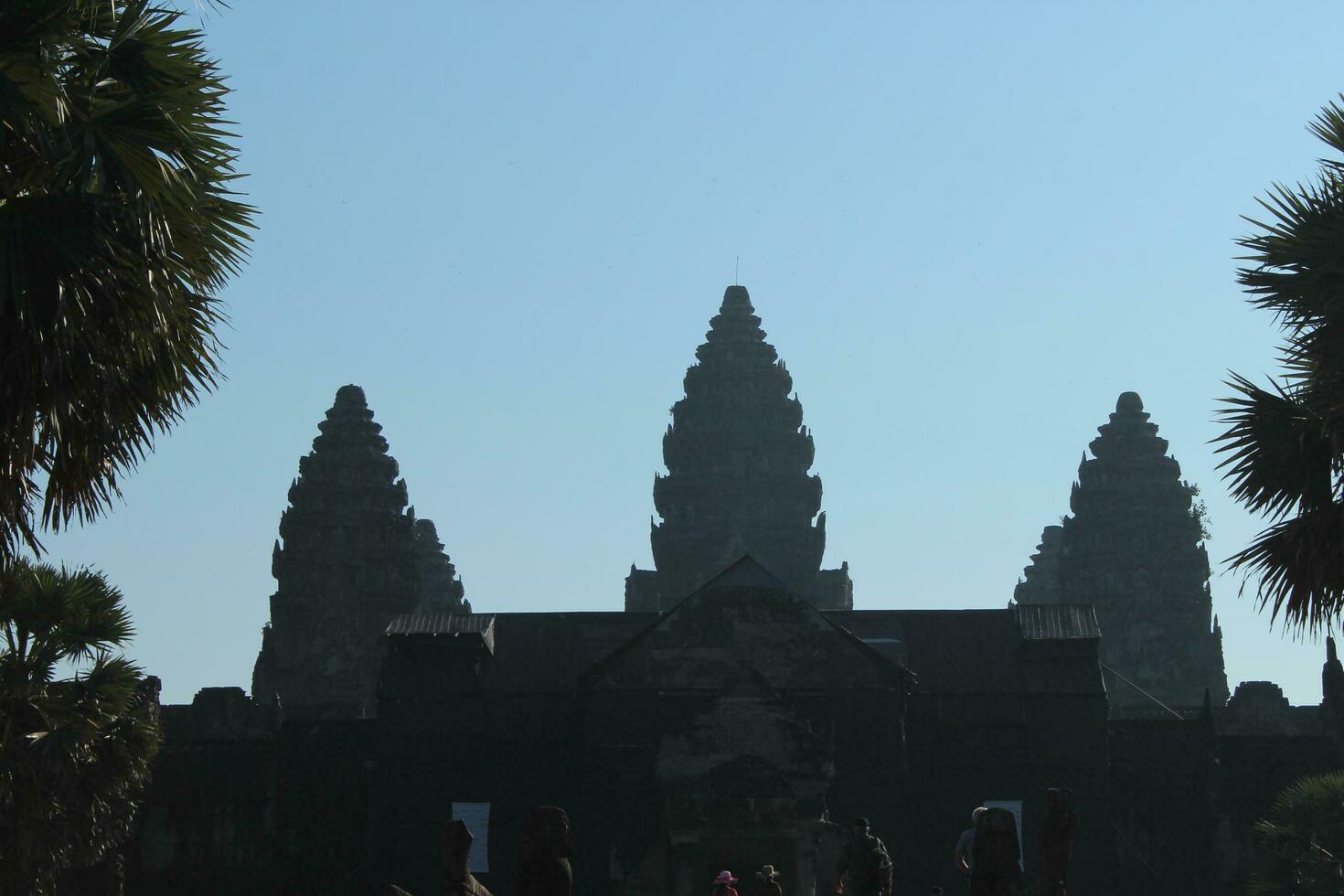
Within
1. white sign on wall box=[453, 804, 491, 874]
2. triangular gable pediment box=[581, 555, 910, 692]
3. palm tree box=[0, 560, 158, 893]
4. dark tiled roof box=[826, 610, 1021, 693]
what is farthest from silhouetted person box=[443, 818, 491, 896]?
dark tiled roof box=[826, 610, 1021, 693]

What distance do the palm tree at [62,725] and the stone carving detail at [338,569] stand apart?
140ft

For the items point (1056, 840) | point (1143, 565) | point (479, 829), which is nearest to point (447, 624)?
point (479, 829)

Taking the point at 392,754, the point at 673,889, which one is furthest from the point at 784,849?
the point at 392,754

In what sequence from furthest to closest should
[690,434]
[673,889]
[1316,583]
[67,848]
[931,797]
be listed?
[690,434] → [931,797] → [673,889] → [67,848] → [1316,583]

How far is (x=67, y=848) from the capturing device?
102 ft

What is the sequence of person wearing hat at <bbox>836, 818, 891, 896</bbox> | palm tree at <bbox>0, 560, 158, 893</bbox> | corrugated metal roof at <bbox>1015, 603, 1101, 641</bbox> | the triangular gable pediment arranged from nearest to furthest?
person wearing hat at <bbox>836, 818, 891, 896</bbox>, palm tree at <bbox>0, 560, 158, 893</bbox>, the triangular gable pediment, corrugated metal roof at <bbox>1015, 603, 1101, 641</bbox>

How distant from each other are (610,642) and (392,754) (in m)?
Answer: 7.54

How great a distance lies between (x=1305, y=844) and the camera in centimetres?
3494

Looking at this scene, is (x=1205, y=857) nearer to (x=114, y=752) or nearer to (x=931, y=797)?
(x=931, y=797)

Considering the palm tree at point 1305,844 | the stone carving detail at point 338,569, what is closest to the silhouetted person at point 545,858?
the palm tree at point 1305,844

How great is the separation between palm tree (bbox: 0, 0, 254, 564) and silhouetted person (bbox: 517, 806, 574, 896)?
14.2 ft

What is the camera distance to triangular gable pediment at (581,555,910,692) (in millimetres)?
47844

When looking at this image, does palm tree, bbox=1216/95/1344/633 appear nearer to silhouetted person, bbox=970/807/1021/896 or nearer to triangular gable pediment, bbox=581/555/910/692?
silhouetted person, bbox=970/807/1021/896

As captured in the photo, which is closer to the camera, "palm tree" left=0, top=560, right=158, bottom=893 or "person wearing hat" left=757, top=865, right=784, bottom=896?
"person wearing hat" left=757, top=865, right=784, bottom=896
